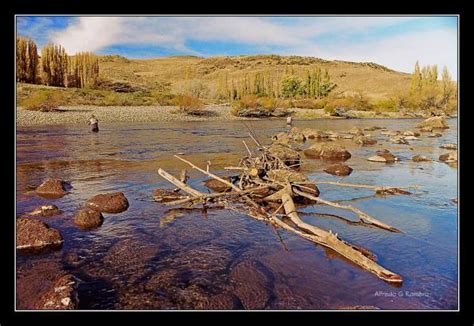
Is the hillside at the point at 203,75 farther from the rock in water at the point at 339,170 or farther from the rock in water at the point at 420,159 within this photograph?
the rock in water at the point at 339,170

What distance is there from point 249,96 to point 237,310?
29.8 metres

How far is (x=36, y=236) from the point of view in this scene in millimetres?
4688

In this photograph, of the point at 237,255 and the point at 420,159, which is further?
the point at 420,159

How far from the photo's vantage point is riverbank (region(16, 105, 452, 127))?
61.0ft

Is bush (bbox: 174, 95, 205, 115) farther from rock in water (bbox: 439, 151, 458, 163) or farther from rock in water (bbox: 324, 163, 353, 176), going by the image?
rock in water (bbox: 324, 163, 353, 176)

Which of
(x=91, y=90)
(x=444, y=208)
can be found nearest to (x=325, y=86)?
(x=91, y=90)

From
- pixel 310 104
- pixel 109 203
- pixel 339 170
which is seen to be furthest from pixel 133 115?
pixel 109 203

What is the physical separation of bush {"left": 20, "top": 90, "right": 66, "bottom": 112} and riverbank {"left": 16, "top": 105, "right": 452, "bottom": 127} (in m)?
0.27

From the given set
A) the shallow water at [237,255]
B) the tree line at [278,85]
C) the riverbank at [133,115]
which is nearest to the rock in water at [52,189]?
the shallow water at [237,255]

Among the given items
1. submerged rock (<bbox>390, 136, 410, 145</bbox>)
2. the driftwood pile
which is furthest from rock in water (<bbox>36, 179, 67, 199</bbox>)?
submerged rock (<bbox>390, 136, 410, 145</bbox>)

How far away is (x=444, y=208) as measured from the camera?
6293 mm

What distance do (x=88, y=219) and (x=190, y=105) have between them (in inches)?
855

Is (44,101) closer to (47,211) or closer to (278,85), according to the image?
(47,211)
